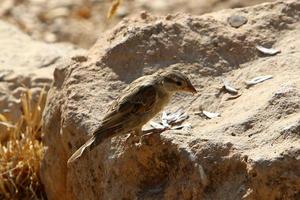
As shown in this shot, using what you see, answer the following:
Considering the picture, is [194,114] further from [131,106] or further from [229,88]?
[131,106]

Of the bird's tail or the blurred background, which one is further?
the blurred background

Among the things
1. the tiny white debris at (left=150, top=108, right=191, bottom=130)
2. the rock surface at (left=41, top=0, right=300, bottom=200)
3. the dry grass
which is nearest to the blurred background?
the dry grass

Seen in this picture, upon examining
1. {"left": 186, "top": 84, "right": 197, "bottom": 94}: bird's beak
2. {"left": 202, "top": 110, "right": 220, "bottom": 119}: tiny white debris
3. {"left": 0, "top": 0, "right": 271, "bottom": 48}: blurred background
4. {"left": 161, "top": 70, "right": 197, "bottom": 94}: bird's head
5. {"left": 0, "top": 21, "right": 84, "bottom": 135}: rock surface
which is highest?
{"left": 0, "top": 0, "right": 271, "bottom": 48}: blurred background

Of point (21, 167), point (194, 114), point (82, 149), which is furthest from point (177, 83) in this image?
point (21, 167)

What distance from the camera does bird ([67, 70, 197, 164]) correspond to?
5.89 metres

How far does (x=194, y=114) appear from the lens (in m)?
6.21

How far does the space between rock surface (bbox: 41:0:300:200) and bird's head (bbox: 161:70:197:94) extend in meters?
0.19

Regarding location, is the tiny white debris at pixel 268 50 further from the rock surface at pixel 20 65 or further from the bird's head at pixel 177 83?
the rock surface at pixel 20 65

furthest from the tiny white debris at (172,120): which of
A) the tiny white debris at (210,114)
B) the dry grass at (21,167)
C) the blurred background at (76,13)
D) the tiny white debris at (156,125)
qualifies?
the blurred background at (76,13)

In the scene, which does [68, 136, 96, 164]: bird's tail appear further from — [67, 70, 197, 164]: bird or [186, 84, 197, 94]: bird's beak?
[186, 84, 197, 94]: bird's beak

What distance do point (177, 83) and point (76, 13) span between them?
17.3 feet

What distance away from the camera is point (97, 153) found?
6188mm

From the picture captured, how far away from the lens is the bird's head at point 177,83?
614 cm

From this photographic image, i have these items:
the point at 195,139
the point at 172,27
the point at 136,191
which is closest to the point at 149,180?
the point at 136,191
